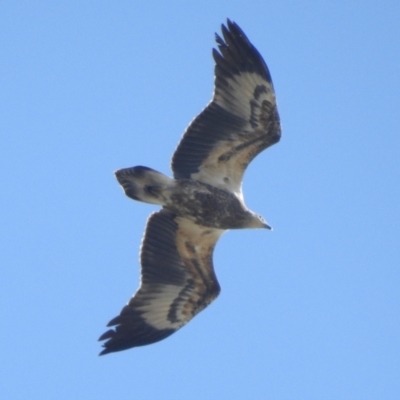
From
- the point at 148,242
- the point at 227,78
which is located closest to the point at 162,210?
the point at 148,242

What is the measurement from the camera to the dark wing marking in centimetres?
2325

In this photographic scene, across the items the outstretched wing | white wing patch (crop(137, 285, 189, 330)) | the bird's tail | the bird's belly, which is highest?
the outstretched wing

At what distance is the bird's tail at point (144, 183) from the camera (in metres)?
22.8

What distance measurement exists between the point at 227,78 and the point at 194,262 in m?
2.60

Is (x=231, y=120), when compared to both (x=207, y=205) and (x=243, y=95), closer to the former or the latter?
(x=243, y=95)

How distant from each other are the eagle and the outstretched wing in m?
0.01

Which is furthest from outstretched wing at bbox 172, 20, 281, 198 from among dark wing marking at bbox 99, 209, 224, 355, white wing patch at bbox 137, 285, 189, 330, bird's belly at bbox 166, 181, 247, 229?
white wing patch at bbox 137, 285, 189, 330

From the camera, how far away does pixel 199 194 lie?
23172mm

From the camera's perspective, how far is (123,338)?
23.0 metres

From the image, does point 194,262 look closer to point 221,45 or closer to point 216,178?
point 216,178

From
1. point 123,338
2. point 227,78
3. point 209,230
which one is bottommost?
point 123,338

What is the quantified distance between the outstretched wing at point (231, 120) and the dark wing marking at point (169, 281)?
809mm

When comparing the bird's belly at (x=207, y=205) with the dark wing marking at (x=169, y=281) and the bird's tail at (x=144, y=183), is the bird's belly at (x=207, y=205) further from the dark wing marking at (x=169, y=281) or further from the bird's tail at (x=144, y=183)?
the dark wing marking at (x=169, y=281)

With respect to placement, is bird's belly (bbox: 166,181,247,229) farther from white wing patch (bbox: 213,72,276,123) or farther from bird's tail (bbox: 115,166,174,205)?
white wing patch (bbox: 213,72,276,123)
